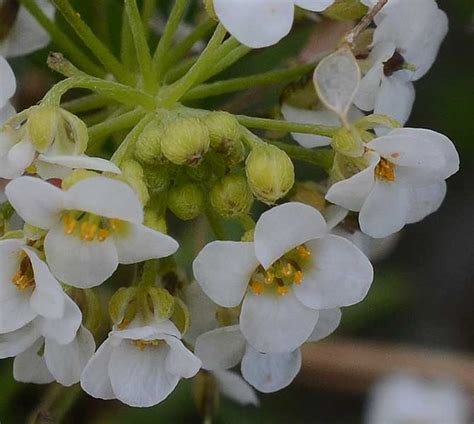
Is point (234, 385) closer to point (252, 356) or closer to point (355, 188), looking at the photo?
point (252, 356)

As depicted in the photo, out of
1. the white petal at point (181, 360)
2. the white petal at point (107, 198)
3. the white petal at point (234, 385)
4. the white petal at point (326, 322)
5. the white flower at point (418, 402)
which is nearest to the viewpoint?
the white petal at point (107, 198)

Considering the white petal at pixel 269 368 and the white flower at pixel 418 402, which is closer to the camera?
the white petal at pixel 269 368

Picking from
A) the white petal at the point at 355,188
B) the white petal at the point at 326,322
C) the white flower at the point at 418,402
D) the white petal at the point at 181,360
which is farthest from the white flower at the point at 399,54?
the white flower at the point at 418,402

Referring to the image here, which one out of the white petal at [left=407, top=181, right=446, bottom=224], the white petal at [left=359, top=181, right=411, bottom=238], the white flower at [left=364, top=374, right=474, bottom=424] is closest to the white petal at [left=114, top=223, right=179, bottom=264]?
the white petal at [left=359, top=181, right=411, bottom=238]

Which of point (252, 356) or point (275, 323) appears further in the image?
point (252, 356)

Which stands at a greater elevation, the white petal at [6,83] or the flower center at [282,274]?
the white petal at [6,83]

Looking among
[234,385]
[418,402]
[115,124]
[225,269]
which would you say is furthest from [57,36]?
[418,402]

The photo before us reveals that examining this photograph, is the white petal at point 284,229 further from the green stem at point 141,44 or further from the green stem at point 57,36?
the green stem at point 57,36
